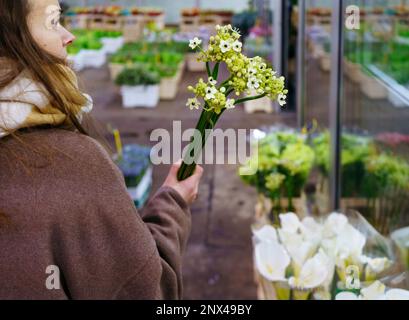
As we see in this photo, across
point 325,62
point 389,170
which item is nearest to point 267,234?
point 389,170

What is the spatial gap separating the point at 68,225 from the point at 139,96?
27.8ft

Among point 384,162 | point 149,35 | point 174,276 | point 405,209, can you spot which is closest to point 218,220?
point 384,162

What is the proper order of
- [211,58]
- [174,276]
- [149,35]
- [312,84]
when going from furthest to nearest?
[149,35], [312,84], [174,276], [211,58]

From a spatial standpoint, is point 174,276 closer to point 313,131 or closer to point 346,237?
point 346,237

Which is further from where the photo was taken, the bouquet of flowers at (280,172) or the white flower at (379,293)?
the bouquet of flowers at (280,172)

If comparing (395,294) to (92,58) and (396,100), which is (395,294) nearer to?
(396,100)

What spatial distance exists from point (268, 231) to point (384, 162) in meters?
0.63

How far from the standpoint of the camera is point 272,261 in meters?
2.29

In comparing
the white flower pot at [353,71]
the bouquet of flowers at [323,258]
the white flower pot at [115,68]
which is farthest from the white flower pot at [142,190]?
the white flower pot at [115,68]

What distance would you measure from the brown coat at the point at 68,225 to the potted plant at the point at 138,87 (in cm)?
831

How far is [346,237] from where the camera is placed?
2.27m

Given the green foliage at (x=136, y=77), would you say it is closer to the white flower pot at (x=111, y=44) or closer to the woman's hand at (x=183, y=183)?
the white flower pot at (x=111, y=44)

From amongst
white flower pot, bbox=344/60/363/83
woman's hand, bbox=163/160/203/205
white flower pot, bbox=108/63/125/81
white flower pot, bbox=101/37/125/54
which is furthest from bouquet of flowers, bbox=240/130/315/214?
white flower pot, bbox=101/37/125/54

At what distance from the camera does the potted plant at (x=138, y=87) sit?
9.59 m
